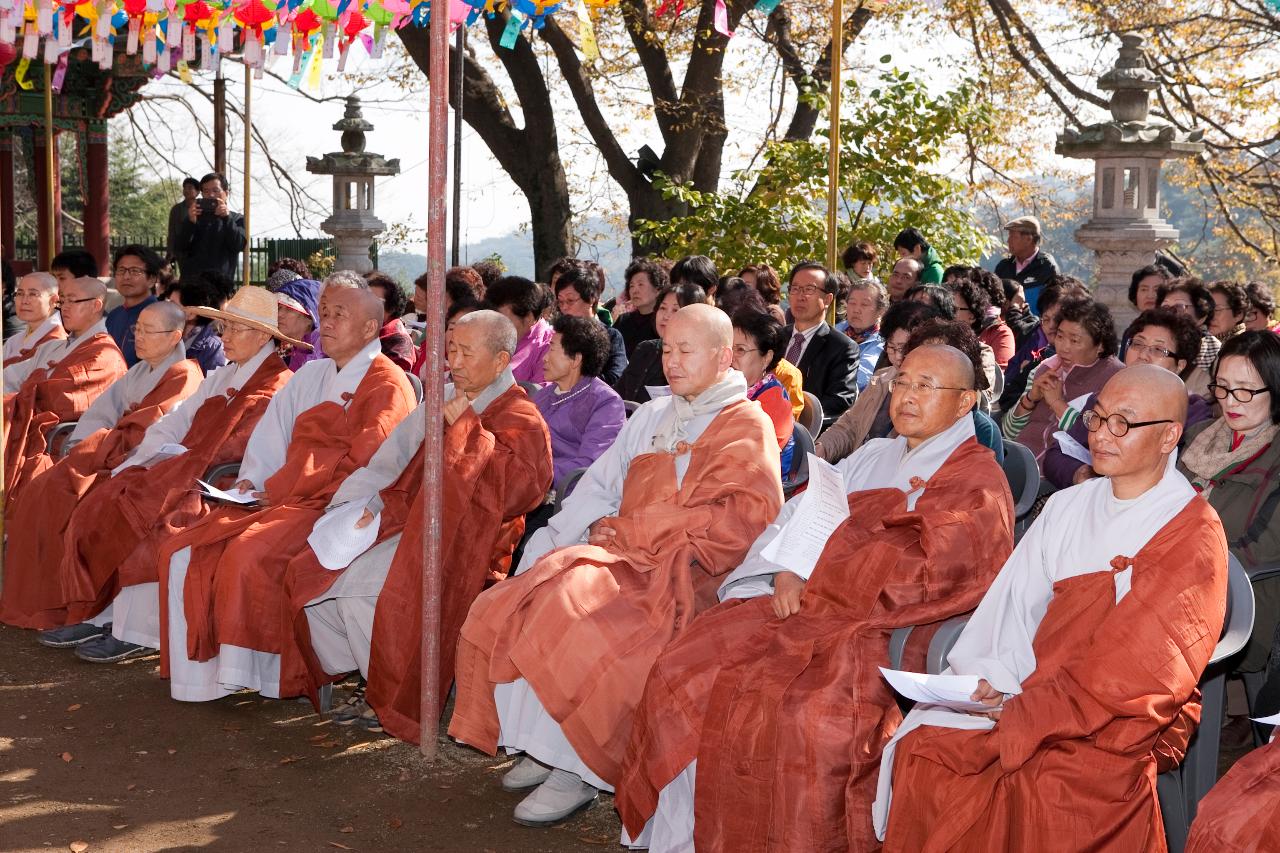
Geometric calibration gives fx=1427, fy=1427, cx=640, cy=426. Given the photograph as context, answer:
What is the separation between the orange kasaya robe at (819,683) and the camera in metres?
3.59

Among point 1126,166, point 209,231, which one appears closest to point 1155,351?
point 1126,166

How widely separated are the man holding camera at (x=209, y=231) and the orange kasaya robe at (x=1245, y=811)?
1130 cm

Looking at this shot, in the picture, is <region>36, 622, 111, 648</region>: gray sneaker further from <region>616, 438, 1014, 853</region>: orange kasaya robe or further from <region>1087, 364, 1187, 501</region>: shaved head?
<region>1087, 364, 1187, 501</region>: shaved head

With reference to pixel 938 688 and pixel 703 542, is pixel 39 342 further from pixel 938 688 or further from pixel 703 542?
pixel 938 688

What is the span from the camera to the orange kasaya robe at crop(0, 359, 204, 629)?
636 centimetres

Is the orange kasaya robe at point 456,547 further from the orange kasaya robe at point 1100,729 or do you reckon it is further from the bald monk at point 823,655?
the orange kasaya robe at point 1100,729

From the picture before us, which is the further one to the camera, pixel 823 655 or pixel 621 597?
pixel 621 597

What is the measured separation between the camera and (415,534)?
491cm

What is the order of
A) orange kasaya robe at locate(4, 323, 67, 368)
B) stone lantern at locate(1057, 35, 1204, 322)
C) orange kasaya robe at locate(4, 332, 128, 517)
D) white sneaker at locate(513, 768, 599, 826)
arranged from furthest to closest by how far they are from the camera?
stone lantern at locate(1057, 35, 1204, 322)
orange kasaya robe at locate(4, 323, 67, 368)
orange kasaya robe at locate(4, 332, 128, 517)
white sneaker at locate(513, 768, 599, 826)

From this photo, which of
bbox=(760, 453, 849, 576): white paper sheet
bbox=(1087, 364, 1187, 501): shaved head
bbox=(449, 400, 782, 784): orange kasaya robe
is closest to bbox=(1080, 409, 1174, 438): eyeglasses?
bbox=(1087, 364, 1187, 501): shaved head

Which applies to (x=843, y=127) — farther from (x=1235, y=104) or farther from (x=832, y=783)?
(x=832, y=783)

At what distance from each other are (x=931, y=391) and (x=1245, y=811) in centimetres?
151

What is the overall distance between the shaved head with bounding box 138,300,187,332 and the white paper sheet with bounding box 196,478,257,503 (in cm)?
119

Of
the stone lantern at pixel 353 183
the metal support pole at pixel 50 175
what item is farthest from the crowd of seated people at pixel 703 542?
the stone lantern at pixel 353 183
